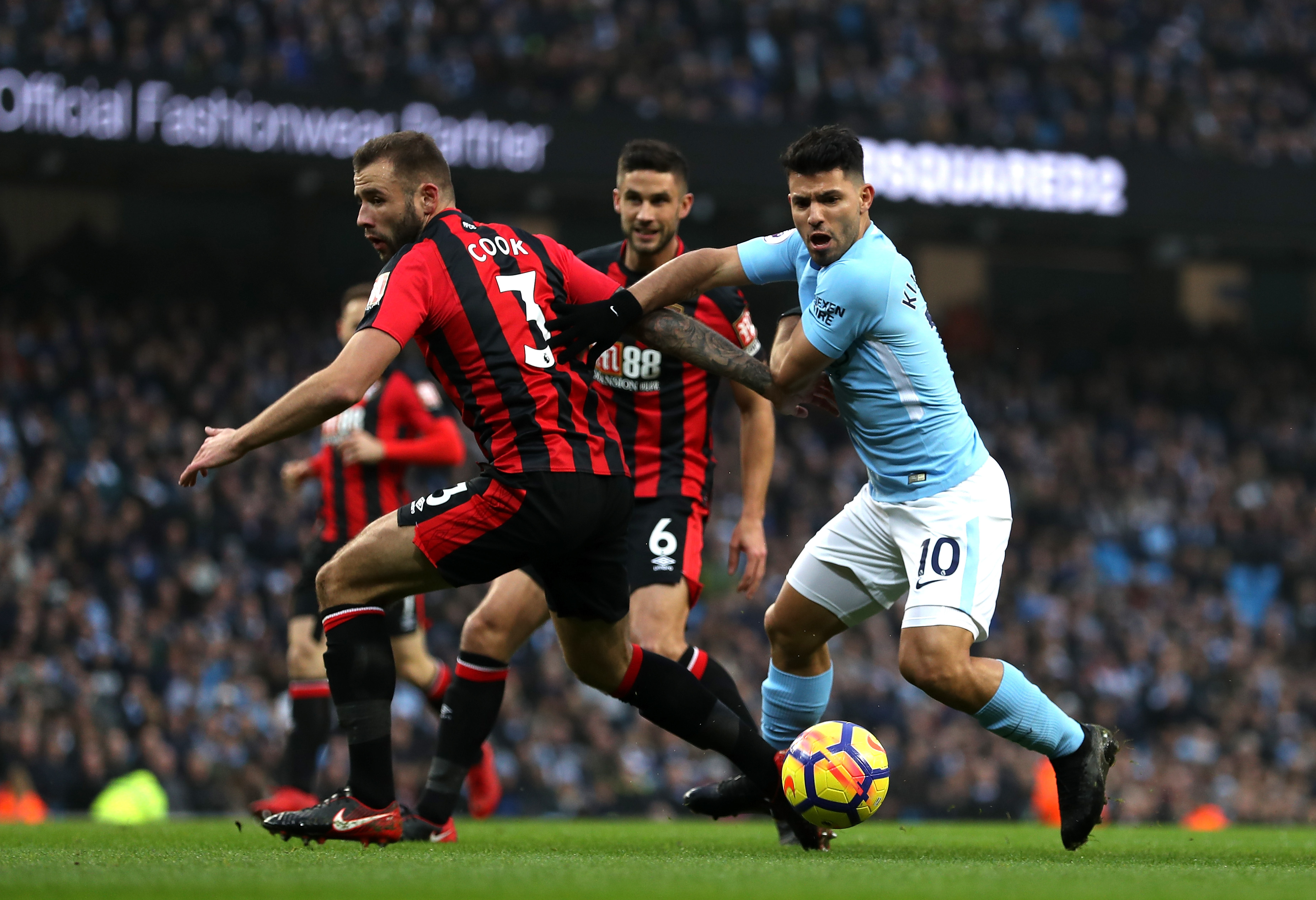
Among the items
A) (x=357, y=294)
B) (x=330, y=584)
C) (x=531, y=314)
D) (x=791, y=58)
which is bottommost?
(x=330, y=584)

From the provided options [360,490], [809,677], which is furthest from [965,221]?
[809,677]

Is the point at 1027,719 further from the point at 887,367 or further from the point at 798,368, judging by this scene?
the point at 798,368

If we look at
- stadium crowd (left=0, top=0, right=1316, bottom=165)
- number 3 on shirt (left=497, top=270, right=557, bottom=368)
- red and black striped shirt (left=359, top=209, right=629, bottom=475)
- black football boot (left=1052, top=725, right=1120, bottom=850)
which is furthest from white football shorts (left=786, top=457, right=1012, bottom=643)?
stadium crowd (left=0, top=0, right=1316, bottom=165)

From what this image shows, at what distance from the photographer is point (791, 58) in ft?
66.7

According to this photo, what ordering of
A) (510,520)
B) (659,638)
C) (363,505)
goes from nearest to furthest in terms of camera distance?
(510,520), (659,638), (363,505)

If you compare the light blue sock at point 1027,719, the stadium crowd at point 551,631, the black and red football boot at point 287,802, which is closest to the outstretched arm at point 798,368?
the light blue sock at point 1027,719

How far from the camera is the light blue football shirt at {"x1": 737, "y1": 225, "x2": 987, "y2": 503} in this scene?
5.15 meters

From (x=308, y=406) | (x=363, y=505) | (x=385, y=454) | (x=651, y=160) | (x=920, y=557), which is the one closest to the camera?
(x=308, y=406)

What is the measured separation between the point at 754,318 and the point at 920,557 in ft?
55.9

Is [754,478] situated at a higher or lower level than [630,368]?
lower

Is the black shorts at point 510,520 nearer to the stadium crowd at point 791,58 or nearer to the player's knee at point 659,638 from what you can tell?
the player's knee at point 659,638

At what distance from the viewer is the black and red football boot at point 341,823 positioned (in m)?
4.90

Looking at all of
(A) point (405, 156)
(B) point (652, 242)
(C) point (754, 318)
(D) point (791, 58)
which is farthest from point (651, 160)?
(C) point (754, 318)

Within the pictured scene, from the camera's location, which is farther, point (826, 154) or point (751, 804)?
point (751, 804)
